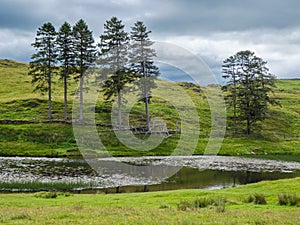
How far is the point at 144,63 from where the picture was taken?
72688 millimetres

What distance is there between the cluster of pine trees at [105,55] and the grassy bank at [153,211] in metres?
47.6

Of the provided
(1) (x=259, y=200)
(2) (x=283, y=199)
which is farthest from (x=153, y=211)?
(2) (x=283, y=199)

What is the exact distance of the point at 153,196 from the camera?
2530cm

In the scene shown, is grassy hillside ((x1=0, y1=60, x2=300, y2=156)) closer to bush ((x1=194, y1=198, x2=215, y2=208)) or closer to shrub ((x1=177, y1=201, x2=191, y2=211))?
bush ((x1=194, y1=198, x2=215, y2=208))

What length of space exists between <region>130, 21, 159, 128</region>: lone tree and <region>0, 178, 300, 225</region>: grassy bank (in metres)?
47.0

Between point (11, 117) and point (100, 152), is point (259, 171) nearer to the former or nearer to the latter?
point (100, 152)

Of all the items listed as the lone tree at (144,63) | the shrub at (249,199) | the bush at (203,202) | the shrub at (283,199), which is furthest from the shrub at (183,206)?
the lone tree at (144,63)

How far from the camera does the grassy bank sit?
45.3ft

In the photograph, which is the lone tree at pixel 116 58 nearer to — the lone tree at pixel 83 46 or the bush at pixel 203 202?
the lone tree at pixel 83 46

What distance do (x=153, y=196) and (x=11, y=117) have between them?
6292cm

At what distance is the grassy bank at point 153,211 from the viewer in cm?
1382

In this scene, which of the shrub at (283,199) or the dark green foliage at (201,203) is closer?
the dark green foliage at (201,203)

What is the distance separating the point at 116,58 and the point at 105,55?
2.39 metres

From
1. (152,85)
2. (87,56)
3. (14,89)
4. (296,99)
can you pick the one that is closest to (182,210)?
(152,85)
